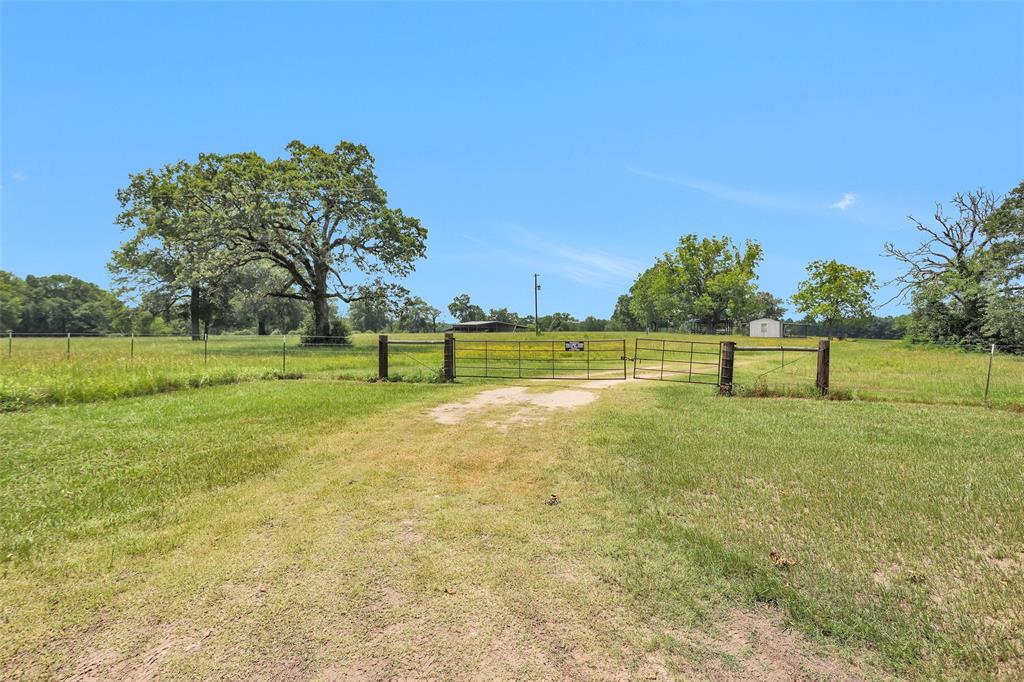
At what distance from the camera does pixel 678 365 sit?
21656mm

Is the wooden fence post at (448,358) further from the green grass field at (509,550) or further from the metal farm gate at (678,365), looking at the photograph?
the green grass field at (509,550)

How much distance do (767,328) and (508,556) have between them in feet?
198

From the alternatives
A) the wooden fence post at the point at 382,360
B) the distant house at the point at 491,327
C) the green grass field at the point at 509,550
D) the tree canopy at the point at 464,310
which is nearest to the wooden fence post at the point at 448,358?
the wooden fence post at the point at 382,360

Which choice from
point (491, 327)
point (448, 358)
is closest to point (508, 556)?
point (448, 358)

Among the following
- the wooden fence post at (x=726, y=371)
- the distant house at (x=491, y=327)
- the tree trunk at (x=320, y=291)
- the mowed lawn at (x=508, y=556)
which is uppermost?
the tree trunk at (x=320, y=291)

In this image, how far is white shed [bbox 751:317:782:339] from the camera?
54.5 m

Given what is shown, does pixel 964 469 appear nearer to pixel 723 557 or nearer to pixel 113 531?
pixel 723 557

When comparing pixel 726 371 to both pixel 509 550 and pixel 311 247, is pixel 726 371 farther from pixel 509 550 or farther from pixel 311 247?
pixel 311 247

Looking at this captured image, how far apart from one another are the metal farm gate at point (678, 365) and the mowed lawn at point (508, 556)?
16.2 ft

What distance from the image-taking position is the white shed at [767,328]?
54.5 metres

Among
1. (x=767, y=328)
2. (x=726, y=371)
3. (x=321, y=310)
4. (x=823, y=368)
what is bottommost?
(x=726, y=371)

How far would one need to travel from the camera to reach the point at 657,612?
2.74 m

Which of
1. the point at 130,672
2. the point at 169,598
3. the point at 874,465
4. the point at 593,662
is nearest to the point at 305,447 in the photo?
the point at 169,598

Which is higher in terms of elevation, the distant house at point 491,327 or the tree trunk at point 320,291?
the tree trunk at point 320,291
